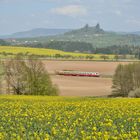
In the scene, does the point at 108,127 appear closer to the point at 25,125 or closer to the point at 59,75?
the point at 25,125

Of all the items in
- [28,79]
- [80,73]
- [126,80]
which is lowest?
[80,73]

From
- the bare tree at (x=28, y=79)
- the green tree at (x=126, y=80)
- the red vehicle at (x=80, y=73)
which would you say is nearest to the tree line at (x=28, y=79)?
the bare tree at (x=28, y=79)

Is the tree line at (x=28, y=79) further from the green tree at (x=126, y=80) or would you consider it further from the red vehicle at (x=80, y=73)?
the red vehicle at (x=80, y=73)

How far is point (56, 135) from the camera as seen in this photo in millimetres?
10773

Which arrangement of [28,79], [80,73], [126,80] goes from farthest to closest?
[80,73]
[126,80]
[28,79]

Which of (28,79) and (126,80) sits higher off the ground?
(28,79)

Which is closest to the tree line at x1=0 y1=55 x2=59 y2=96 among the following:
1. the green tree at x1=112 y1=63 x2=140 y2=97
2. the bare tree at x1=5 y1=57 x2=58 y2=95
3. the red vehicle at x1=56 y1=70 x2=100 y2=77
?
the bare tree at x1=5 y1=57 x2=58 y2=95

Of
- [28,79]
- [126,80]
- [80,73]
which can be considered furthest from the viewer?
[80,73]

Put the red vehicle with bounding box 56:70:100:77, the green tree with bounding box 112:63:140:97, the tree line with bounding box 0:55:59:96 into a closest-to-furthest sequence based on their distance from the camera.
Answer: the tree line with bounding box 0:55:59:96
the green tree with bounding box 112:63:140:97
the red vehicle with bounding box 56:70:100:77

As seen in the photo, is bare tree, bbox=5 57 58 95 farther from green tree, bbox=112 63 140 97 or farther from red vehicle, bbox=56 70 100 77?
red vehicle, bbox=56 70 100 77

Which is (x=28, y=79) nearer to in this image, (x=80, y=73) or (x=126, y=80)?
(x=126, y=80)

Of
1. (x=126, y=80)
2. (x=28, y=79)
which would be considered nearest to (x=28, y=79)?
(x=28, y=79)

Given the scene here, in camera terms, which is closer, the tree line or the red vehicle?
the tree line

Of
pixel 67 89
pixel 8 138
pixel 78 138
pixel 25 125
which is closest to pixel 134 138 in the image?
pixel 78 138
